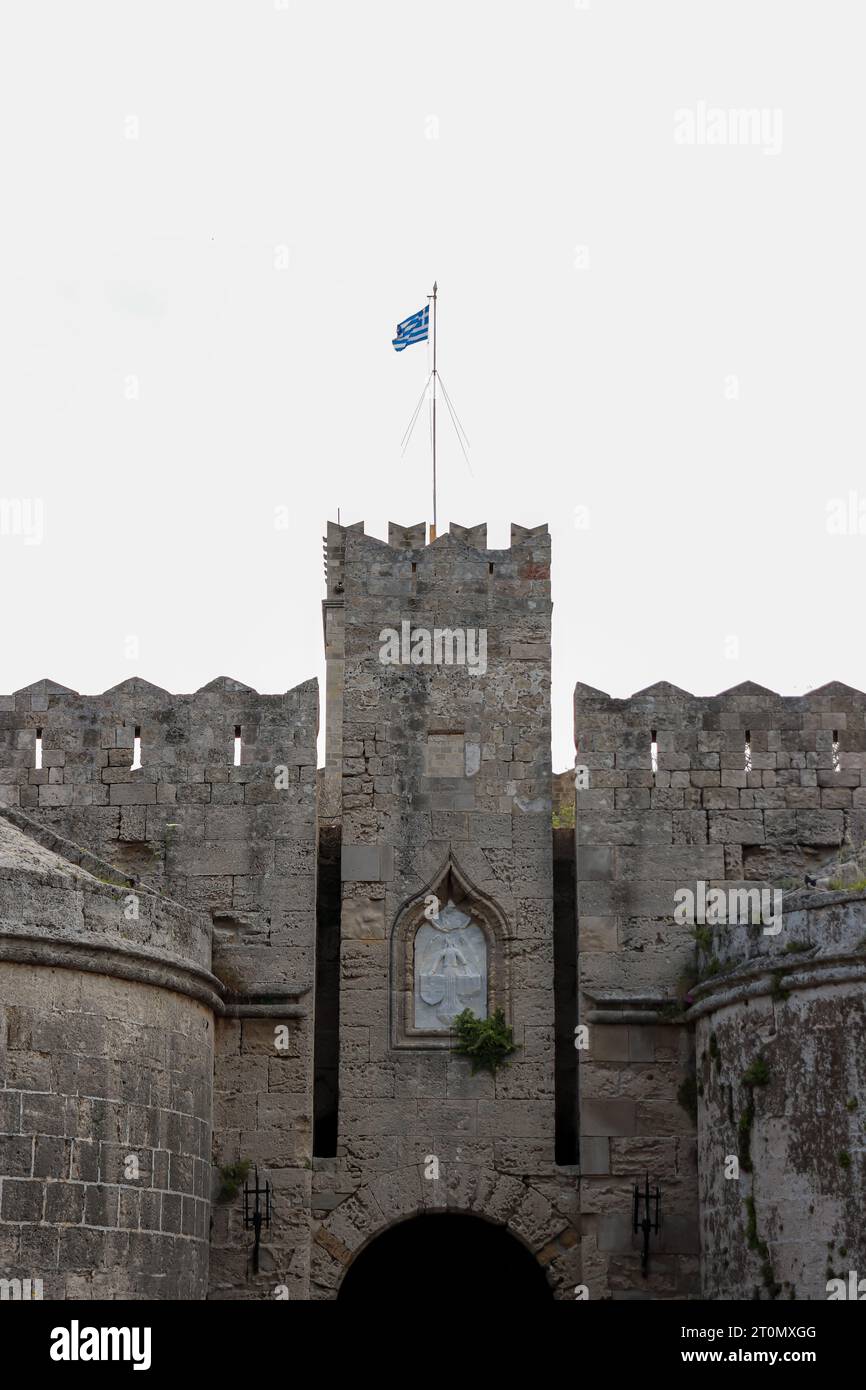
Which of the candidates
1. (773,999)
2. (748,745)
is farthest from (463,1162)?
(748,745)

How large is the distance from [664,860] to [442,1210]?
3.77 meters

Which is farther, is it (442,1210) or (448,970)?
(448,970)

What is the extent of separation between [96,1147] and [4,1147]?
80cm

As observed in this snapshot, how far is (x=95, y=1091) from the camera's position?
15516mm

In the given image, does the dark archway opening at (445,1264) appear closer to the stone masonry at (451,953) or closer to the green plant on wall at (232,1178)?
the stone masonry at (451,953)

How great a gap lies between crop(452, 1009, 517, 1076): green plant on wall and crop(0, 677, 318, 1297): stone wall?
1373 mm

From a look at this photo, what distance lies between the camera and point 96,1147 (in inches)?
606

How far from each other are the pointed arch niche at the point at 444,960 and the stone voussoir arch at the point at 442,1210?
1.21 m

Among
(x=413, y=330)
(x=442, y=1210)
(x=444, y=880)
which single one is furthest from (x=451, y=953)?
(x=413, y=330)

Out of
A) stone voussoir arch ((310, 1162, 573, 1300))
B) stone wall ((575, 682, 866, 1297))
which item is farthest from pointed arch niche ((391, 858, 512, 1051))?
stone voussoir arch ((310, 1162, 573, 1300))

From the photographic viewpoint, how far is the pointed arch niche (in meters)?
18.7

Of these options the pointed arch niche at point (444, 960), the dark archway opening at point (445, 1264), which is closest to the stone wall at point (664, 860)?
the pointed arch niche at point (444, 960)

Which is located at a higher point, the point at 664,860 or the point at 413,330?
the point at 413,330

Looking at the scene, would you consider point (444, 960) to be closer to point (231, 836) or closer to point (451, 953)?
point (451, 953)
